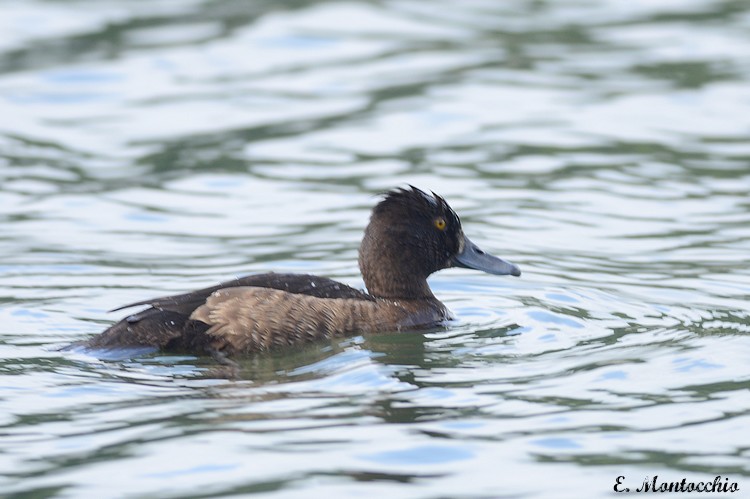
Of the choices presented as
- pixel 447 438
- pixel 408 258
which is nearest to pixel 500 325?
pixel 408 258

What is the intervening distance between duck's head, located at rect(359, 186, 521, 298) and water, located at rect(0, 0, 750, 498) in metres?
0.44

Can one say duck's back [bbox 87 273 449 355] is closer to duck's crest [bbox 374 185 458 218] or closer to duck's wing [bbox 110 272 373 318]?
duck's wing [bbox 110 272 373 318]

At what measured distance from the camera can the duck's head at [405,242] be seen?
8.41 meters

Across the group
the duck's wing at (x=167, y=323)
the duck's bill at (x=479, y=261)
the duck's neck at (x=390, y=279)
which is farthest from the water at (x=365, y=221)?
the duck's neck at (x=390, y=279)

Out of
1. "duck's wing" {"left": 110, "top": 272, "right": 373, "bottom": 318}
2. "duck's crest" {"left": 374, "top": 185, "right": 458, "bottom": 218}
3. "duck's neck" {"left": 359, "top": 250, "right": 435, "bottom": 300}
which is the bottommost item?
"duck's neck" {"left": 359, "top": 250, "right": 435, "bottom": 300}

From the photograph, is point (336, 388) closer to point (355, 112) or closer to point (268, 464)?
point (268, 464)

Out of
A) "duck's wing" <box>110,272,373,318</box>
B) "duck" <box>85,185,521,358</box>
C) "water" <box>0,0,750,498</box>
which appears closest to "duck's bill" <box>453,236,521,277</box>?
"duck" <box>85,185,521,358</box>

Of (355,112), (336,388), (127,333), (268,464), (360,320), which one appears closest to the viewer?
(268,464)

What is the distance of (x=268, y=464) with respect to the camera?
570cm

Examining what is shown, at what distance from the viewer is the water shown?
5898 mm

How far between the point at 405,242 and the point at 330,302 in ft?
2.72

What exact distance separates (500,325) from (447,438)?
7.56 feet

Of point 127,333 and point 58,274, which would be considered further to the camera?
point 58,274

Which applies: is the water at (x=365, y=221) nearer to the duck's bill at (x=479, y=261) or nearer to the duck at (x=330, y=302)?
the duck at (x=330, y=302)
